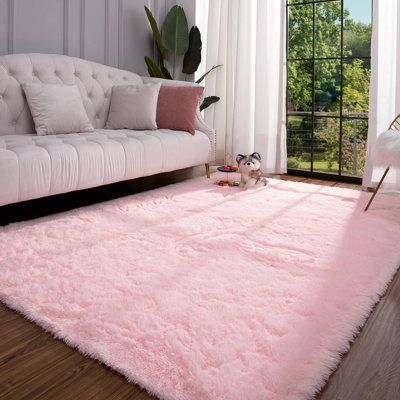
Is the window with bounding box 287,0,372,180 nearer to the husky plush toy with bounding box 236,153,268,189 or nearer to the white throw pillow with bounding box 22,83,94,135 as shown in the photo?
the husky plush toy with bounding box 236,153,268,189

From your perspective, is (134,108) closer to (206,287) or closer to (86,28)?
(86,28)

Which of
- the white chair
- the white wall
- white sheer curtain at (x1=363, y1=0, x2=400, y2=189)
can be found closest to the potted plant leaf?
the white wall

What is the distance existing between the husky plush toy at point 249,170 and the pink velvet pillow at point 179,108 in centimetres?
46

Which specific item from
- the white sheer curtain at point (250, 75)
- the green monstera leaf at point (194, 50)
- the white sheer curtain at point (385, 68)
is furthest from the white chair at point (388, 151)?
the green monstera leaf at point (194, 50)

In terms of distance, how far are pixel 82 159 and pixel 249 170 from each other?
132 cm

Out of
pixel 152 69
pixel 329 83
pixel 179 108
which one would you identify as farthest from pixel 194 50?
pixel 329 83

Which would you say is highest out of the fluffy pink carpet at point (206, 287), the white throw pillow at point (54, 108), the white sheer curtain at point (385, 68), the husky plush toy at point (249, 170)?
the white sheer curtain at point (385, 68)

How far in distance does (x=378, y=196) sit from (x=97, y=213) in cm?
199

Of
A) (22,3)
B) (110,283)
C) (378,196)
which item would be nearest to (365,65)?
(378,196)

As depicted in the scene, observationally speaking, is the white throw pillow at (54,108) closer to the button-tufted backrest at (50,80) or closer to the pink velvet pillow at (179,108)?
the button-tufted backrest at (50,80)

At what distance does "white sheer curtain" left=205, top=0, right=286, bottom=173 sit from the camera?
404 centimetres

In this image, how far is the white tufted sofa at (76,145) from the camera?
2219mm

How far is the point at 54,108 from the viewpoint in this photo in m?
Answer: 2.89

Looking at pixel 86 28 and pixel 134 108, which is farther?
pixel 86 28
